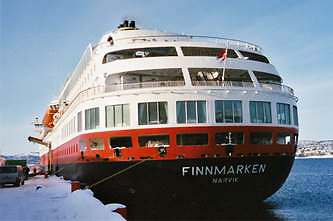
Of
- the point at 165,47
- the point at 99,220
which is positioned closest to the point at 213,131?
the point at 165,47

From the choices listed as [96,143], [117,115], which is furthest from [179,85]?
[96,143]

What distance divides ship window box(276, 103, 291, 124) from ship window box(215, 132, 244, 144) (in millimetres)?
3007

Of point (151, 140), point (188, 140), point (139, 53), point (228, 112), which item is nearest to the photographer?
point (188, 140)

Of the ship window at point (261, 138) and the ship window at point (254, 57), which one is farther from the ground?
the ship window at point (254, 57)

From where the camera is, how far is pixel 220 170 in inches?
727

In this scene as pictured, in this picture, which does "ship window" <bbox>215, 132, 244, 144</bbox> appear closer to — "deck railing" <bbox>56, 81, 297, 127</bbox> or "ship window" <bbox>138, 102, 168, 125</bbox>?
"deck railing" <bbox>56, 81, 297, 127</bbox>

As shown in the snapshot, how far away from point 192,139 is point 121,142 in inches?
141

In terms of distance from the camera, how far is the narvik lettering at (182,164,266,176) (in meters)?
18.2

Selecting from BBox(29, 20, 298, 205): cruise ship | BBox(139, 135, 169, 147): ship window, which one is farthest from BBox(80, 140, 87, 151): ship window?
BBox(139, 135, 169, 147): ship window

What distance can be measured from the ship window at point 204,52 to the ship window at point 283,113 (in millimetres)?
4232

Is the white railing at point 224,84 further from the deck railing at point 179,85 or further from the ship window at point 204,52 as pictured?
the ship window at point 204,52

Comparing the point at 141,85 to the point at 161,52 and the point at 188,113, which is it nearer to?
the point at 161,52

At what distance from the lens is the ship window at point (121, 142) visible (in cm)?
1916

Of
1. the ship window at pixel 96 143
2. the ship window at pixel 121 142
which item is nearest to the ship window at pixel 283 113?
the ship window at pixel 121 142
